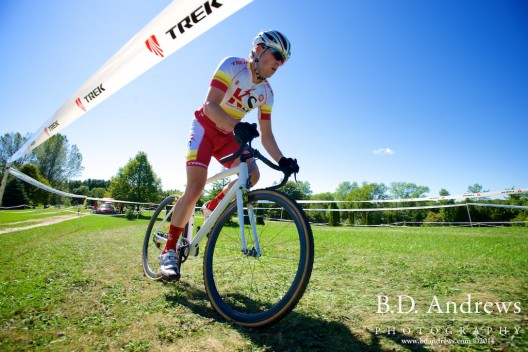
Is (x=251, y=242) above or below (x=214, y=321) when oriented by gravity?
above

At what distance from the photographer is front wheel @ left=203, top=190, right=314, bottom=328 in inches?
77.2

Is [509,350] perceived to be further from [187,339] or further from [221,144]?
[221,144]

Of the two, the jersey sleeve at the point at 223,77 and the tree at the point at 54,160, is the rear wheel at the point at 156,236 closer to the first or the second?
the jersey sleeve at the point at 223,77

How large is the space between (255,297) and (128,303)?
51.0 inches

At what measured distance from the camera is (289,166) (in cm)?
274

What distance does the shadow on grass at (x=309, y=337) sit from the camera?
176cm

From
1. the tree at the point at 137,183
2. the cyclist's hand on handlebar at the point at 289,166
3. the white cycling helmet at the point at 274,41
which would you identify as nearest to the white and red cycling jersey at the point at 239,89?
the white cycling helmet at the point at 274,41

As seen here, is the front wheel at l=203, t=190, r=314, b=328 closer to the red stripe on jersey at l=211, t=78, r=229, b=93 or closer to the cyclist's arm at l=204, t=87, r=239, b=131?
the cyclist's arm at l=204, t=87, r=239, b=131

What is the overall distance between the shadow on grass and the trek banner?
13.3 feet

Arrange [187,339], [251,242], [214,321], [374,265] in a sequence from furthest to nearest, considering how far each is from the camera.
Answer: [374,265]
[251,242]
[214,321]
[187,339]

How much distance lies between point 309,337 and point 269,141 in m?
2.35

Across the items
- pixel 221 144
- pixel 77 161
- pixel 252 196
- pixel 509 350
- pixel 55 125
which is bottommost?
pixel 509 350

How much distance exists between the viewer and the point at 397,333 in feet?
6.31

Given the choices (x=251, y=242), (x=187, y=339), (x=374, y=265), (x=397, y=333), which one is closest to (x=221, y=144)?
(x=251, y=242)
